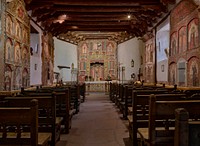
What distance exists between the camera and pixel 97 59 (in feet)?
71.5

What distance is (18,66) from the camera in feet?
28.3

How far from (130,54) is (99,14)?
281 inches

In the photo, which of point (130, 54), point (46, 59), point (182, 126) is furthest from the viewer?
point (130, 54)

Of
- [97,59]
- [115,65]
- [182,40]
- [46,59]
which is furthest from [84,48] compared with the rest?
[182,40]

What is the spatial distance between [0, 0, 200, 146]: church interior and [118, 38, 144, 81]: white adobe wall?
0.22ft

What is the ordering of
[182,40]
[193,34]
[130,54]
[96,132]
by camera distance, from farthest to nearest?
[130,54] → [182,40] → [193,34] → [96,132]

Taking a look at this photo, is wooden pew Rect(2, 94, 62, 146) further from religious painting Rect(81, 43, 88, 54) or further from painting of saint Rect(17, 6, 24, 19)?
religious painting Rect(81, 43, 88, 54)

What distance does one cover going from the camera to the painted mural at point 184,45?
7.62 meters

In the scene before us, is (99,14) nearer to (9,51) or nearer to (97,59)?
(9,51)

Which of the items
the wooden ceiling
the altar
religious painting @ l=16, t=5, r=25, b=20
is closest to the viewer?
religious painting @ l=16, t=5, r=25, b=20

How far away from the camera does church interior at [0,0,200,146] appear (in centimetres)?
352

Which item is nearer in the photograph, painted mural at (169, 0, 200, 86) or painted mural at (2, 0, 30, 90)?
painted mural at (2, 0, 30, 90)

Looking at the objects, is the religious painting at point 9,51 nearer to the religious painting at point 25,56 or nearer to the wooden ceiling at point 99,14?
the religious painting at point 25,56

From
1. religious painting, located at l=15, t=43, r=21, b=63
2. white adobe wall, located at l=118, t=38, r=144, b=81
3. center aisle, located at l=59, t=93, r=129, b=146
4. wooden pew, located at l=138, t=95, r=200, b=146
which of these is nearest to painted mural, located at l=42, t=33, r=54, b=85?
religious painting, located at l=15, t=43, r=21, b=63
